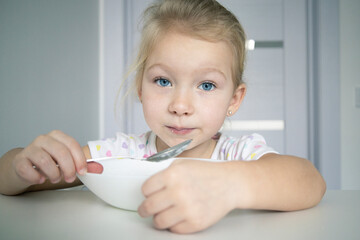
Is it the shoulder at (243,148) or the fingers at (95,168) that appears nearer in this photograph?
the fingers at (95,168)

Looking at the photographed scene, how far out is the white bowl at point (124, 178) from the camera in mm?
408

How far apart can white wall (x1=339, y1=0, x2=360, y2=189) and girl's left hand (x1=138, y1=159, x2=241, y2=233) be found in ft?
5.20

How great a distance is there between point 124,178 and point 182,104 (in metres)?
0.30

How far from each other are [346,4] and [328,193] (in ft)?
4.81

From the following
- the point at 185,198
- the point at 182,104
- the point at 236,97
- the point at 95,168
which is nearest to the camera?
the point at 185,198

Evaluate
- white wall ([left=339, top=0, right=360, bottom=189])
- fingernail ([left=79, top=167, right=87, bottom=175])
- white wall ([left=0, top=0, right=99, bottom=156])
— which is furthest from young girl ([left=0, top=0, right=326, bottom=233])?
white wall ([left=339, top=0, right=360, bottom=189])

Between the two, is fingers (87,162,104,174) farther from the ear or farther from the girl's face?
the ear

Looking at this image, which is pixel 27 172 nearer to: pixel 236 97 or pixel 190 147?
pixel 190 147

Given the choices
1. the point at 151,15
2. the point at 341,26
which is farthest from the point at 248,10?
the point at 151,15

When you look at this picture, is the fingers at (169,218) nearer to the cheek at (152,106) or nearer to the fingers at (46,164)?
the fingers at (46,164)

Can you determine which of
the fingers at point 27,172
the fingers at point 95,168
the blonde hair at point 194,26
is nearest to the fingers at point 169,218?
the fingers at point 95,168

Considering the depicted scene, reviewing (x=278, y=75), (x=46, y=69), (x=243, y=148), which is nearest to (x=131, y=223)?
(x=243, y=148)

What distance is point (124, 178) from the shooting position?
0.41 m

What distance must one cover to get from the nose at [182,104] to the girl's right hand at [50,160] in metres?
0.25
